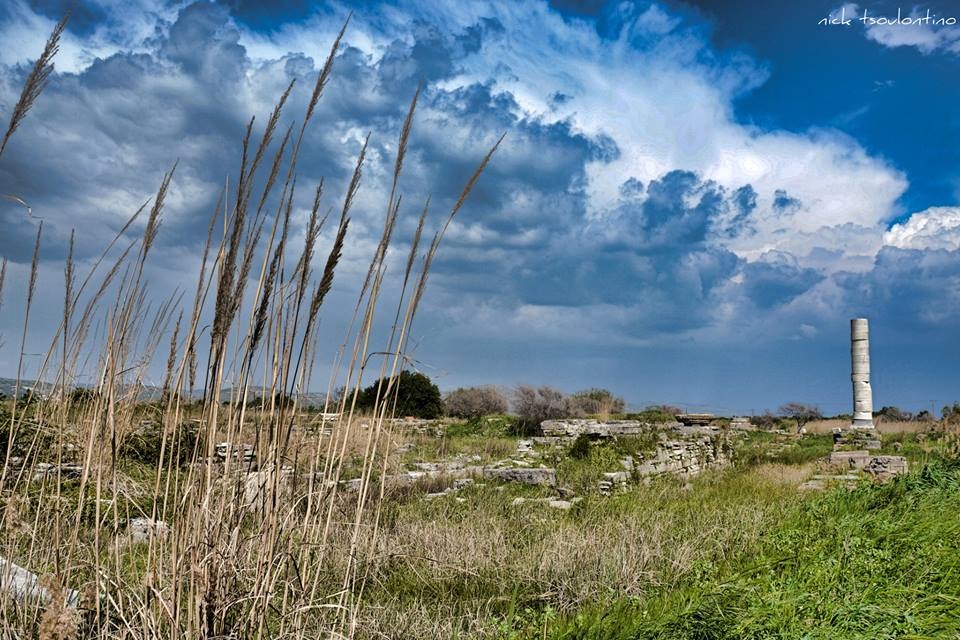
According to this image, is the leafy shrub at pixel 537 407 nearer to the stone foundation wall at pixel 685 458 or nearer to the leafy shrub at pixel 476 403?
the leafy shrub at pixel 476 403

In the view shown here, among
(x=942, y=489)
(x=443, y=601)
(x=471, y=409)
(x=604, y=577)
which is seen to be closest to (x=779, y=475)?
(x=942, y=489)

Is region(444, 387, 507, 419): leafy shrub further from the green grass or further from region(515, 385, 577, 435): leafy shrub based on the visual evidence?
the green grass

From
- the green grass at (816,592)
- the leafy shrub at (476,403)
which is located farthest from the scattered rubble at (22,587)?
the leafy shrub at (476,403)

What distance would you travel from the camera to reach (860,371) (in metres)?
17.2

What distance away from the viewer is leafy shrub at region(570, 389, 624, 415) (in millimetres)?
20391

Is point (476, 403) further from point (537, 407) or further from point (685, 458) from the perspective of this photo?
point (685, 458)

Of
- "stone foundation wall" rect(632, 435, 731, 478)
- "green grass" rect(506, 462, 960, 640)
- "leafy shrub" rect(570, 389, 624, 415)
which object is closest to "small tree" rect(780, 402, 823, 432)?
"leafy shrub" rect(570, 389, 624, 415)

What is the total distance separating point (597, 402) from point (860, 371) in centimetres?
740

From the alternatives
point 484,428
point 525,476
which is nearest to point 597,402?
point 484,428

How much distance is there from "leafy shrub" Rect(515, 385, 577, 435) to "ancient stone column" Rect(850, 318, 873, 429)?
687 centimetres

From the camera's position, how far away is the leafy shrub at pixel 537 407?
16094 mm

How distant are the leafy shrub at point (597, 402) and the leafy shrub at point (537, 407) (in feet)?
6.52

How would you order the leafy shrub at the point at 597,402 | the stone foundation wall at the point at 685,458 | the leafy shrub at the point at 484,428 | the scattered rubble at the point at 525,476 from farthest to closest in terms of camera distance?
1. the leafy shrub at the point at 597,402
2. the leafy shrub at the point at 484,428
3. the stone foundation wall at the point at 685,458
4. the scattered rubble at the point at 525,476

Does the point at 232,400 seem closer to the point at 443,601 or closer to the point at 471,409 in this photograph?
the point at 443,601
